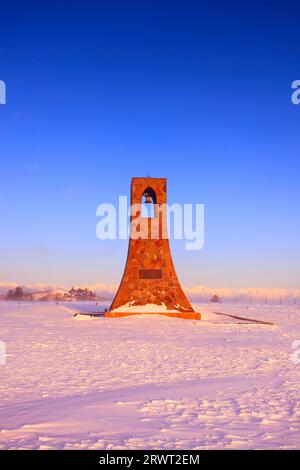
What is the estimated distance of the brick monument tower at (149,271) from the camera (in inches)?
923

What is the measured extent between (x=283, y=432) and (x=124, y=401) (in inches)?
90.6

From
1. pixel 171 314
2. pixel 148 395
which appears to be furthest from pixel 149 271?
pixel 148 395

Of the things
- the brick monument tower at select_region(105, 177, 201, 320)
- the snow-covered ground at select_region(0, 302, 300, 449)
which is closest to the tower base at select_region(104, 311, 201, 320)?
the brick monument tower at select_region(105, 177, 201, 320)

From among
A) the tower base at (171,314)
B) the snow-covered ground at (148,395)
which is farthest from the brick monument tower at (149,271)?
the snow-covered ground at (148,395)

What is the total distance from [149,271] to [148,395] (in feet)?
56.3

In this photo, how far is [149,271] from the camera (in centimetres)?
2398

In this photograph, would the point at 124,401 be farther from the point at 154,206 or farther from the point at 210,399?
the point at 154,206

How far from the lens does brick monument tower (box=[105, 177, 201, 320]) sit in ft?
76.9

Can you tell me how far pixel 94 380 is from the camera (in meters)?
7.87

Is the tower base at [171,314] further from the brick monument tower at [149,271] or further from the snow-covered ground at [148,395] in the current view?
the snow-covered ground at [148,395]

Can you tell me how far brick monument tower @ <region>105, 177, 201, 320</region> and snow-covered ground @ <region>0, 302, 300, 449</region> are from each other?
32.7ft

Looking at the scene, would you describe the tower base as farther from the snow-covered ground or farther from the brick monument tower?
the snow-covered ground

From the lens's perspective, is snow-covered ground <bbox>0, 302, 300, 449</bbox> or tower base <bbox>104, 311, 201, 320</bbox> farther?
tower base <bbox>104, 311, 201, 320</bbox>
